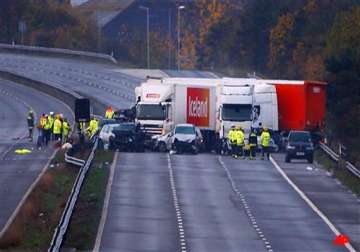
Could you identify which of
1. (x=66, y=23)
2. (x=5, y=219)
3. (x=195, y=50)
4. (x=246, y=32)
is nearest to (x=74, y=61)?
(x=246, y=32)

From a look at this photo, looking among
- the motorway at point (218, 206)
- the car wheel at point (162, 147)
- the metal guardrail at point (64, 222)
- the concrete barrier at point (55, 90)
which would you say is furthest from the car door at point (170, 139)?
the concrete barrier at point (55, 90)

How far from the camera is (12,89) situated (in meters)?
103

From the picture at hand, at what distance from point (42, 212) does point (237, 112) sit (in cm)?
2145

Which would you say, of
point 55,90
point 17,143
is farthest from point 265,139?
point 55,90

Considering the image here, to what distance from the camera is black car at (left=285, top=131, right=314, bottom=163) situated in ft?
197

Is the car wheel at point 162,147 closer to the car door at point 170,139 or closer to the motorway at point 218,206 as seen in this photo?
the car door at point 170,139

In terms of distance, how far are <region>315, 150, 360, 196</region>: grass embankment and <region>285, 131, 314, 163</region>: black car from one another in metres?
0.79

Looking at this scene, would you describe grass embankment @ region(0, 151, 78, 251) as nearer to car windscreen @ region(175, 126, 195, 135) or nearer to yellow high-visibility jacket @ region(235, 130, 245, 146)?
car windscreen @ region(175, 126, 195, 135)

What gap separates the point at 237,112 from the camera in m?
64.4

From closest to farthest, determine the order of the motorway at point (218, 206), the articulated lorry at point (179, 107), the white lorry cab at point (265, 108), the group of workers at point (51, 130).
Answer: the motorway at point (218, 206), the white lorry cab at point (265, 108), the group of workers at point (51, 130), the articulated lorry at point (179, 107)

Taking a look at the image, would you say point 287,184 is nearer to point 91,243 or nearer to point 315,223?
point 315,223

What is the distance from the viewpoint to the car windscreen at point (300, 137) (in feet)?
199

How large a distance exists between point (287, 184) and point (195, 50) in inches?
4924

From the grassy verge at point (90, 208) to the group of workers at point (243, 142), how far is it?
5728 millimetres
